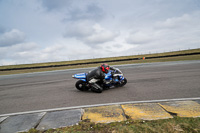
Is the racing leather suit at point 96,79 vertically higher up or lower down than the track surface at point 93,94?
higher up

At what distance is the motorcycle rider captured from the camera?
6023 millimetres

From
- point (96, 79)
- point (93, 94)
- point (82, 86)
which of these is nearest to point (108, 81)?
point (96, 79)

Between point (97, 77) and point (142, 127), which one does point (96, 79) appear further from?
point (142, 127)

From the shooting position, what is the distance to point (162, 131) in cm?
254

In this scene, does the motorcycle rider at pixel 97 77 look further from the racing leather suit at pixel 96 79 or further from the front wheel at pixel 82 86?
the front wheel at pixel 82 86

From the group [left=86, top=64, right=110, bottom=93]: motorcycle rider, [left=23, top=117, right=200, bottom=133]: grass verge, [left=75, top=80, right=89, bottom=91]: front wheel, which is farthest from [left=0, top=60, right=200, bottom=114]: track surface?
[left=23, top=117, right=200, bottom=133]: grass verge

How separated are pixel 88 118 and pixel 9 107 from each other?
3899 millimetres

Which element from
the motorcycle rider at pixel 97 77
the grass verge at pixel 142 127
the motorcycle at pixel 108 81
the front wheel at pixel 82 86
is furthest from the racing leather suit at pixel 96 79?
the grass verge at pixel 142 127

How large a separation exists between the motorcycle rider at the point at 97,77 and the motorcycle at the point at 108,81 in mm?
260

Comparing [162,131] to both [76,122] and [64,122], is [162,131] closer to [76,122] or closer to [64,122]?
[76,122]

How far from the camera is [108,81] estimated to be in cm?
650

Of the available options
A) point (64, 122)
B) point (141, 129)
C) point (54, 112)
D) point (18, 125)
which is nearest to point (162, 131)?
point (141, 129)

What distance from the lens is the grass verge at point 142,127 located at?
2588 millimetres

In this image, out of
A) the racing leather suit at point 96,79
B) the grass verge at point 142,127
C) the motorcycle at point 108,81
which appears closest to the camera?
the grass verge at point 142,127
